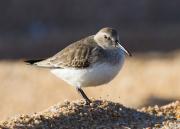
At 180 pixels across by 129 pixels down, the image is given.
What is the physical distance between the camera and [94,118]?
40.2 ft

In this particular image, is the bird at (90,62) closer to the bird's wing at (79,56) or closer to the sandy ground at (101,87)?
the bird's wing at (79,56)

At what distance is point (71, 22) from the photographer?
40.9 meters

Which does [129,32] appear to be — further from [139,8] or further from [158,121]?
[158,121]

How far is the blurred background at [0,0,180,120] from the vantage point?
28.5 m

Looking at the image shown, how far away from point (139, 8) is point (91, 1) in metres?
2.38

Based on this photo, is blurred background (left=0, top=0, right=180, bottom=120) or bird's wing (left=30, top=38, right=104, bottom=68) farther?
blurred background (left=0, top=0, right=180, bottom=120)

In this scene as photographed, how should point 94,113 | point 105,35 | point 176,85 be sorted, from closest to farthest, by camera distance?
1. point 94,113
2. point 105,35
3. point 176,85

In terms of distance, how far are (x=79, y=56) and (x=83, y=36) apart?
23704mm

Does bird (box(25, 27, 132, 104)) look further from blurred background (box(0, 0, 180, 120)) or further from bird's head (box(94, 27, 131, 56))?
blurred background (box(0, 0, 180, 120))

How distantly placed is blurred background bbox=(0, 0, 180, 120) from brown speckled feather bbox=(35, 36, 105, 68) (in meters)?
8.32

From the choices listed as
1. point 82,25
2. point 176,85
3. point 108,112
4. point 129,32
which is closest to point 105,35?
point 108,112

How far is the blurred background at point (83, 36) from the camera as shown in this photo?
93.4ft

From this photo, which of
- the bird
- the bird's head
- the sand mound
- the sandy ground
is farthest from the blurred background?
the sand mound

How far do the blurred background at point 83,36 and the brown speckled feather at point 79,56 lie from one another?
27.3 feet
